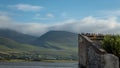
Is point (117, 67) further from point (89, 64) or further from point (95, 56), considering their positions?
point (89, 64)

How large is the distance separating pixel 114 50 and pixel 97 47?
2052mm

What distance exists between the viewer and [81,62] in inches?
1558

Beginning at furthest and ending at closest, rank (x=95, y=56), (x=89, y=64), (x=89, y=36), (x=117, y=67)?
(x=89, y=36) < (x=89, y=64) < (x=95, y=56) < (x=117, y=67)

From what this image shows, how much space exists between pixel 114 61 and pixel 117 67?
1.89ft

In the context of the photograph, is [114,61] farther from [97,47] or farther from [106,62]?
[97,47]

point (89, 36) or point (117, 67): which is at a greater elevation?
point (89, 36)

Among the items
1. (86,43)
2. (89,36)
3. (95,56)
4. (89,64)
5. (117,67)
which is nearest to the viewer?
(117,67)

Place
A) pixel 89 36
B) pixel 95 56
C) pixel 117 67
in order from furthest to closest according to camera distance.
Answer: pixel 89 36
pixel 95 56
pixel 117 67

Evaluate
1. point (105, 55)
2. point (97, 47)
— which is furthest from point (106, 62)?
point (97, 47)

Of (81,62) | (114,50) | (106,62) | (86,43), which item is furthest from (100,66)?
(81,62)

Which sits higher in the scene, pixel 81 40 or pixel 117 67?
pixel 81 40

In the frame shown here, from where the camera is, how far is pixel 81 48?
1572 inches

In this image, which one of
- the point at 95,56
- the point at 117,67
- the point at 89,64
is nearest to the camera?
the point at 117,67

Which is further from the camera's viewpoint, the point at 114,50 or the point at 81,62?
the point at 81,62
